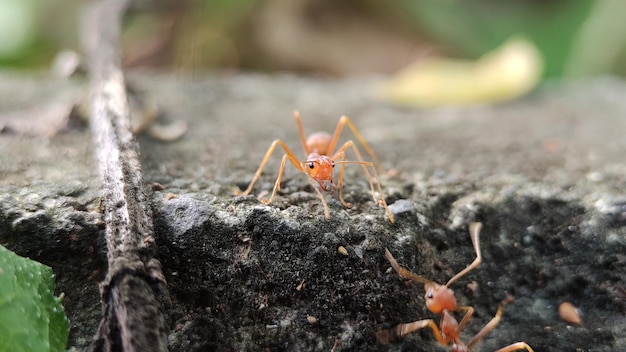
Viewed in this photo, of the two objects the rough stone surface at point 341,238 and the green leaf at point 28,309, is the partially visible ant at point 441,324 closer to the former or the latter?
the rough stone surface at point 341,238

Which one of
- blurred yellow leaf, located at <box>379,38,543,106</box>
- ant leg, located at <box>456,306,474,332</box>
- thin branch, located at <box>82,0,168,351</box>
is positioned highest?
blurred yellow leaf, located at <box>379,38,543,106</box>

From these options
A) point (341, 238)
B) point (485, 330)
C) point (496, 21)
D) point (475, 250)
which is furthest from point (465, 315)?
point (496, 21)

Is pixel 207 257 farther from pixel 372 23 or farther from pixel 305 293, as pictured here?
pixel 372 23

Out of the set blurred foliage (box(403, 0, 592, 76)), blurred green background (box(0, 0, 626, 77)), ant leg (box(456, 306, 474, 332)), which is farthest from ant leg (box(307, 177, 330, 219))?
blurred foliage (box(403, 0, 592, 76))

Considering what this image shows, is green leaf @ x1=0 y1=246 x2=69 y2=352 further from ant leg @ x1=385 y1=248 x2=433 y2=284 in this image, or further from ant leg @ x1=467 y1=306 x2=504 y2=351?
ant leg @ x1=467 y1=306 x2=504 y2=351

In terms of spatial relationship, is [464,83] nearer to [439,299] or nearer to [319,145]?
[319,145]

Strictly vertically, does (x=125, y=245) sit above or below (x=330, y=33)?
below

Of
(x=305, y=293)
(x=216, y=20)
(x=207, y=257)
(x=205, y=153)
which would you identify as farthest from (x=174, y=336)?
(x=216, y=20)
